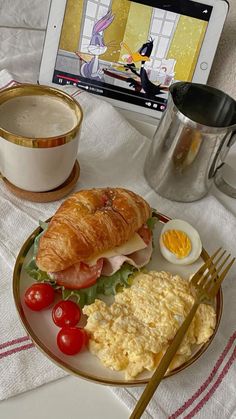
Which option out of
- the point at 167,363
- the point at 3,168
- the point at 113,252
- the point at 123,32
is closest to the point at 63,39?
the point at 123,32

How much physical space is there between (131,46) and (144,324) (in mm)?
820

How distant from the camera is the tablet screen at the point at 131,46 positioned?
1.30m

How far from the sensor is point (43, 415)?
80 centimetres

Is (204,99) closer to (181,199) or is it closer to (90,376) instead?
(181,199)

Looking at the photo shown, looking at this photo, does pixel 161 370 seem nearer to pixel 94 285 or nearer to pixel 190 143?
pixel 94 285

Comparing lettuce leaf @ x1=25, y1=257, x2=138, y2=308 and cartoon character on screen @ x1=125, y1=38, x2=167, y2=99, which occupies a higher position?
cartoon character on screen @ x1=125, y1=38, x2=167, y2=99

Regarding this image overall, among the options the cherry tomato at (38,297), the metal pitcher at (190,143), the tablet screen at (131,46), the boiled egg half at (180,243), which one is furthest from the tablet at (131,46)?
the cherry tomato at (38,297)

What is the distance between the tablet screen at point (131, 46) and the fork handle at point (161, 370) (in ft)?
2.45

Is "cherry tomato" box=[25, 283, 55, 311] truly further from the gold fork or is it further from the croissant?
the gold fork

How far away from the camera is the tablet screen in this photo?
130 centimetres

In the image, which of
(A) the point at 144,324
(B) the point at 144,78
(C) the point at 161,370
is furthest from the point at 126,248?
(B) the point at 144,78

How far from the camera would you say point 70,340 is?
2.70ft

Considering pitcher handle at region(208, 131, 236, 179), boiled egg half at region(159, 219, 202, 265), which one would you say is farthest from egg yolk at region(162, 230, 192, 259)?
pitcher handle at region(208, 131, 236, 179)

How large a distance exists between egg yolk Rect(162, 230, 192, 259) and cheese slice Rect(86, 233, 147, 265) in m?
0.06
